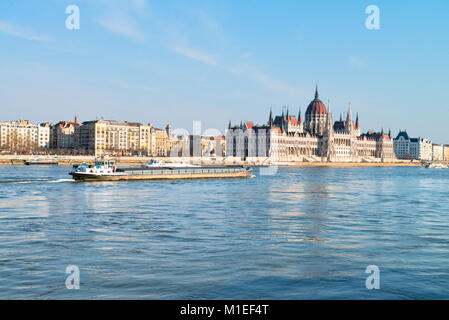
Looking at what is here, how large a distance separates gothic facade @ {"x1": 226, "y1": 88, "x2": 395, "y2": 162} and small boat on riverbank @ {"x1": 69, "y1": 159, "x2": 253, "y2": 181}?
280 ft

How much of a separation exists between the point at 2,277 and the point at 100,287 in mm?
2477

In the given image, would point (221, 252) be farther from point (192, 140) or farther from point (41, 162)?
point (192, 140)

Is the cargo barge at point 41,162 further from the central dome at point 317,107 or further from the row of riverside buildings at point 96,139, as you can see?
the central dome at point 317,107

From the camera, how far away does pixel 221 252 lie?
14.1 metres

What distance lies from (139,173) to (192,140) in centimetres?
13080

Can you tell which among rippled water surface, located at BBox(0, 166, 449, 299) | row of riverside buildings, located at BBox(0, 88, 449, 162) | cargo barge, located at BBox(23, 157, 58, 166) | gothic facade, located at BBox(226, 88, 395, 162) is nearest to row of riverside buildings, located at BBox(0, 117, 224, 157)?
row of riverside buildings, located at BBox(0, 88, 449, 162)

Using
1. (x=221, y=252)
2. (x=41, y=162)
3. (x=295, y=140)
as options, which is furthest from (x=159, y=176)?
(x=295, y=140)

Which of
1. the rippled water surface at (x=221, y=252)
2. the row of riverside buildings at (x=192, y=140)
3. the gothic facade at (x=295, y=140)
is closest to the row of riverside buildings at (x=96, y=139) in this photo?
the row of riverside buildings at (x=192, y=140)

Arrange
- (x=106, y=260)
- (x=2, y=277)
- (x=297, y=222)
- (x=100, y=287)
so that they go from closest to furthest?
(x=100, y=287) → (x=2, y=277) → (x=106, y=260) → (x=297, y=222)

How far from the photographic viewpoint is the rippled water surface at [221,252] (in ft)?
33.8

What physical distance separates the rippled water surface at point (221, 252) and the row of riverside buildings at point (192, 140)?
126129 mm

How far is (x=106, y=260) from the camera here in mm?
12898

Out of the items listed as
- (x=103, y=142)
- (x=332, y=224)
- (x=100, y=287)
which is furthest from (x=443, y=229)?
(x=103, y=142)

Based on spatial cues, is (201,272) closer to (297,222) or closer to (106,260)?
(106,260)
